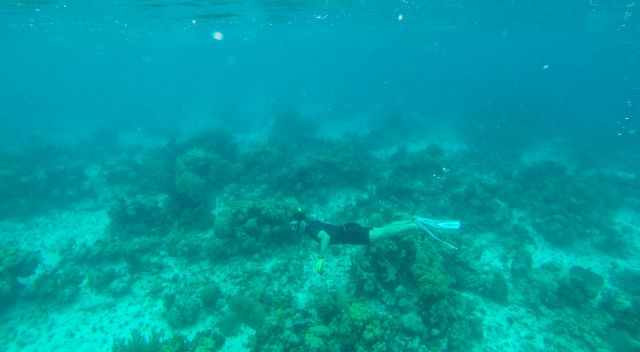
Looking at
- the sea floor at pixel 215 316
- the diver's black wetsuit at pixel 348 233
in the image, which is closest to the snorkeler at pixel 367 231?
the diver's black wetsuit at pixel 348 233

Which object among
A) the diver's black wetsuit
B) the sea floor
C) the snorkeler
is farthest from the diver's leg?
the sea floor

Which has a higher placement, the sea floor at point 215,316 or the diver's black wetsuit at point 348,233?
the diver's black wetsuit at point 348,233

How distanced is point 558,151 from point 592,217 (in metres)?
16.5

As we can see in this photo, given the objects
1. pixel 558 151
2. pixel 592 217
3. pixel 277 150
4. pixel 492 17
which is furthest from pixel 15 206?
pixel 492 17

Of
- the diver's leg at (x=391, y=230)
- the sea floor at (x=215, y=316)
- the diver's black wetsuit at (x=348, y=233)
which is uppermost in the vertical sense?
the diver's leg at (x=391, y=230)

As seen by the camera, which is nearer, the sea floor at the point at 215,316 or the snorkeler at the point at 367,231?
the sea floor at the point at 215,316

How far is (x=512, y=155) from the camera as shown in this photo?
2575 centimetres

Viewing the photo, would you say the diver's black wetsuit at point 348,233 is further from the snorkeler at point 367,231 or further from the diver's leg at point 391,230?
the diver's leg at point 391,230

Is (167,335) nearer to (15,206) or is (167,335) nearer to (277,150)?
(277,150)

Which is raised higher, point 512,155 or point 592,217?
point 592,217

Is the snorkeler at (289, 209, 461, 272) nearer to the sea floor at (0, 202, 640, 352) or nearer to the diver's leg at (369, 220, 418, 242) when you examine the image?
the diver's leg at (369, 220, 418, 242)

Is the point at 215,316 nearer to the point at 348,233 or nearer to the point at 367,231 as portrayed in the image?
the point at 348,233

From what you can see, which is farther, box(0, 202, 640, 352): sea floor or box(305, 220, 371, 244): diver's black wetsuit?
box(305, 220, 371, 244): diver's black wetsuit

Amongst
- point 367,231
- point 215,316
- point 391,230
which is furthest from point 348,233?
point 215,316
